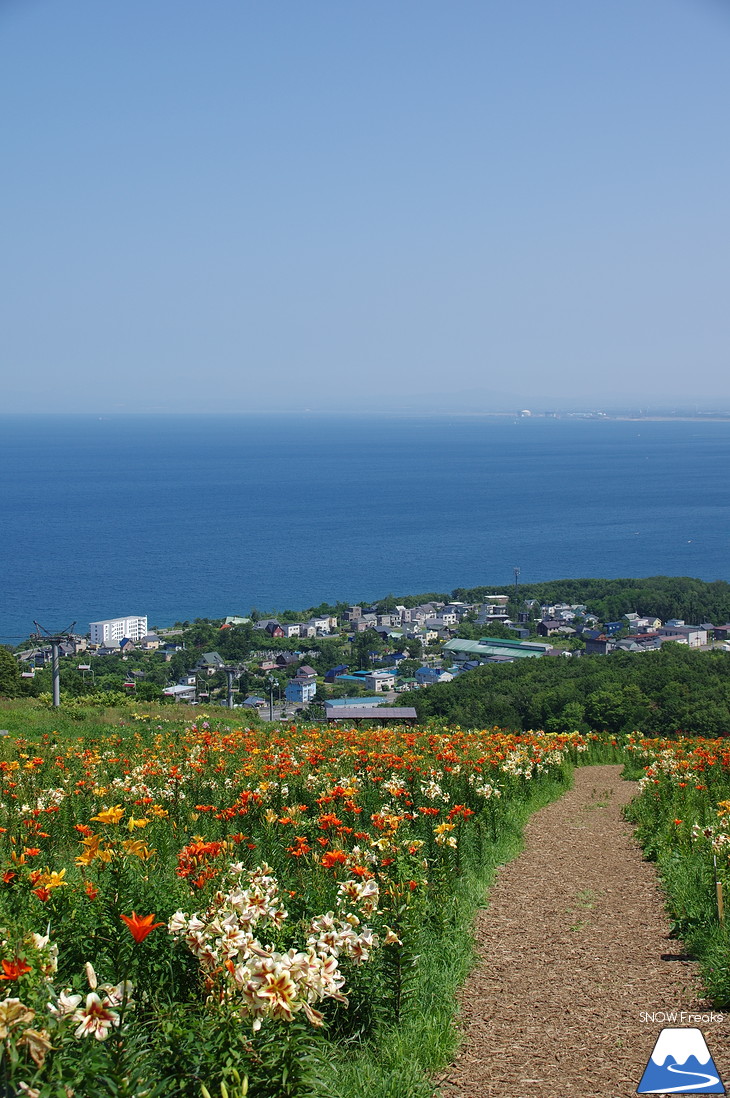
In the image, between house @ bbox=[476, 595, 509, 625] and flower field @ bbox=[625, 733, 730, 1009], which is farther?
house @ bbox=[476, 595, 509, 625]

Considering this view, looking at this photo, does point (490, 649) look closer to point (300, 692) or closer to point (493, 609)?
point (493, 609)

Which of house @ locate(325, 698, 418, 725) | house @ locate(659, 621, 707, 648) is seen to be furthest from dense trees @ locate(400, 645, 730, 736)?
house @ locate(659, 621, 707, 648)

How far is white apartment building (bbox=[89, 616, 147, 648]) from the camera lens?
176 feet

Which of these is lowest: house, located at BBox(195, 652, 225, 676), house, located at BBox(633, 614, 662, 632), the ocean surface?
house, located at BBox(195, 652, 225, 676)

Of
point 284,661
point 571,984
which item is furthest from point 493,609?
point 571,984

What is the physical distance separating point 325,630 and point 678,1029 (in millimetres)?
54512

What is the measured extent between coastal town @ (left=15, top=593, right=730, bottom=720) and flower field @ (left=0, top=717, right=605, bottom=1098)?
29.5m

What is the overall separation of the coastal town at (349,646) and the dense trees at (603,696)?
9.37 meters

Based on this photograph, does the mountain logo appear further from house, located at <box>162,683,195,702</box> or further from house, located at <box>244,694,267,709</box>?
house, located at <box>162,683,195,702</box>

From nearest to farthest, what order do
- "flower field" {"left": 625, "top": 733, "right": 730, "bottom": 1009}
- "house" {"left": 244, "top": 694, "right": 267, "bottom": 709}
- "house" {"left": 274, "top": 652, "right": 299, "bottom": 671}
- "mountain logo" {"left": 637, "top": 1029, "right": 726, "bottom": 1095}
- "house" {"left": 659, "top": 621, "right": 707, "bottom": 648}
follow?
"mountain logo" {"left": 637, "top": 1029, "right": 726, "bottom": 1095} → "flower field" {"left": 625, "top": 733, "right": 730, "bottom": 1009} → "house" {"left": 244, "top": 694, "right": 267, "bottom": 709} → "house" {"left": 274, "top": 652, "right": 299, "bottom": 671} → "house" {"left": 659, "top": 621, "right": 707, "bottom": 648}

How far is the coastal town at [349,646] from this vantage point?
43.8 meters

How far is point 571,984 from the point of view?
489 cm

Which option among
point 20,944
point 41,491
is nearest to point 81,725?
point 20,944

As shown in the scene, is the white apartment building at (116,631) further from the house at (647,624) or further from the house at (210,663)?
the house at (647,624)
